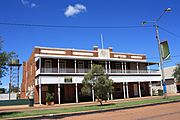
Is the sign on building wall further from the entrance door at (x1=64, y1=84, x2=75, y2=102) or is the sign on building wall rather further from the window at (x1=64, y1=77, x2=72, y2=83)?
the window at (x1=64, y1=77, x2=72, y2=83)

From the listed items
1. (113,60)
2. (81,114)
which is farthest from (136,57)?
(81,114)

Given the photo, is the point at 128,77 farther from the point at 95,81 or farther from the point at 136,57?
the point at 95,81

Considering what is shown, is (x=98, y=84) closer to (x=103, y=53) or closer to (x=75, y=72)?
(x=75, y=72)

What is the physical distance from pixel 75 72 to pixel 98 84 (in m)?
9.82

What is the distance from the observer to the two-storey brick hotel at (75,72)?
3022 centimetres

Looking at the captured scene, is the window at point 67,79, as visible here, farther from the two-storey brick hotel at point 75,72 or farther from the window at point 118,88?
the window at point 118,88

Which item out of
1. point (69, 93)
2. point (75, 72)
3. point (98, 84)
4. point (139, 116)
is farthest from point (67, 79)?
point (139, 116)

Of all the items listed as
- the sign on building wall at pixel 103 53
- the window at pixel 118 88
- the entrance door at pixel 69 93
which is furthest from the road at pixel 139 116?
the sign on building wall at pixel 103 53

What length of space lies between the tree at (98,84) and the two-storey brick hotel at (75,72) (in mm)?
7421

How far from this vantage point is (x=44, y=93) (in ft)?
103

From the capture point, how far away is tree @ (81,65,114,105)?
2230 cm

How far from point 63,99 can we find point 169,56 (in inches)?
627

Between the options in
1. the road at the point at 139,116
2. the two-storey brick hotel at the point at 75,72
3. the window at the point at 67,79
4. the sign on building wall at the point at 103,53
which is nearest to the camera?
the road at the point at 139,116

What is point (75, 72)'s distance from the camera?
31.6 metres
